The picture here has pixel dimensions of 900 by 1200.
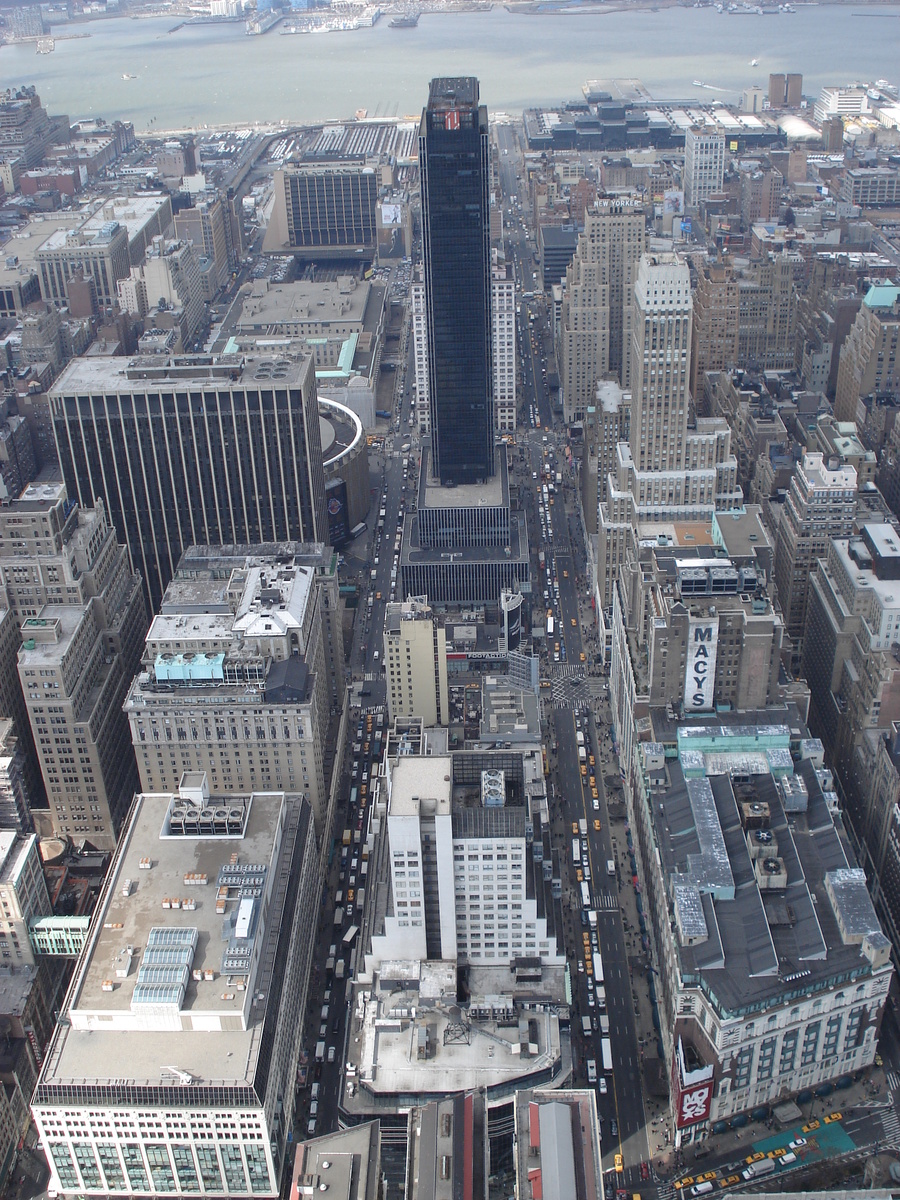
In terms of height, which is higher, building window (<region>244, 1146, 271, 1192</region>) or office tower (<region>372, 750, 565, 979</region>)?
office tower (<region>372, 750, 565, 979</region>)

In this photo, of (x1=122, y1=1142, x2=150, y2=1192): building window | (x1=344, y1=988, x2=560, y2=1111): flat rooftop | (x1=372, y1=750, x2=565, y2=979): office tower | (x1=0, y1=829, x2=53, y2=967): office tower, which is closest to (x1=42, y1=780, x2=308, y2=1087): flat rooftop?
(x1=122, y1=1142, x2=150, y2=1192): building window

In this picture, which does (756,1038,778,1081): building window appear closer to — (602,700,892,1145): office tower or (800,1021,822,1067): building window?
(602,700,892,1145): office tower

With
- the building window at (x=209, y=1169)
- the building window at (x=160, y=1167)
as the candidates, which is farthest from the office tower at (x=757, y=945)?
the building window at (x=160, y=1167)

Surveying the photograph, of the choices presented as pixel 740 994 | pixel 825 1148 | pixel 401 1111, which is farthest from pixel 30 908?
pixel 825 1148

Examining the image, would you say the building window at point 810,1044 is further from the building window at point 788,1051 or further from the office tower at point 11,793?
the office tower at point 11,793

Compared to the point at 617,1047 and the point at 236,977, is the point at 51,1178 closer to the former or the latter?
the point at 236,977

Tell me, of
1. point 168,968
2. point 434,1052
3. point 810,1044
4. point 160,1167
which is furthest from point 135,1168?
point 810,1044
